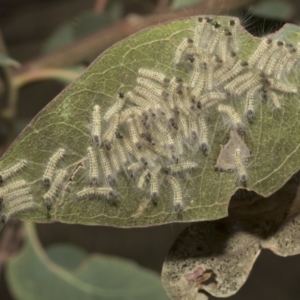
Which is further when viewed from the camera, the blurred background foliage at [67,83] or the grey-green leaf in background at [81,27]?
the grey-green leaf in background at [81,27]

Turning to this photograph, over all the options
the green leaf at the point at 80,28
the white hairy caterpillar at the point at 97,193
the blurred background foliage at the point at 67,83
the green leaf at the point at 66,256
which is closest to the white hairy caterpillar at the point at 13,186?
the white hairy caterpillar at the point at 97,193

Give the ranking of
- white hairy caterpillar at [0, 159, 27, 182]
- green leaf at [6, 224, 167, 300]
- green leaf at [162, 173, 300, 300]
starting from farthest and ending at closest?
green leaf at [6, 224, 167, 300] < green leaf at [162, 173, 300, 300] < white hairy caterpillar at [0, 159, 27, 182]

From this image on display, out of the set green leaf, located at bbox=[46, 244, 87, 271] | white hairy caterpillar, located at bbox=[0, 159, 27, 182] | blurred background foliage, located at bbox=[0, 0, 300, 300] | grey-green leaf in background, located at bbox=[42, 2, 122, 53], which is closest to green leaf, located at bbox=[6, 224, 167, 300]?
blurred background foliage, located at bbox=[0, 0, 300, 300]

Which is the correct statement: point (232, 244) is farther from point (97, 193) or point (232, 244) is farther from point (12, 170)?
point (12, 170)

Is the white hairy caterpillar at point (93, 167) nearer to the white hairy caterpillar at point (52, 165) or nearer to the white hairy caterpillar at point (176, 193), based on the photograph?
the white hairy caterpillar at point (52, 165)

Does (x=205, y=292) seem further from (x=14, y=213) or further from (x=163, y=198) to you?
(x=14, y=213)

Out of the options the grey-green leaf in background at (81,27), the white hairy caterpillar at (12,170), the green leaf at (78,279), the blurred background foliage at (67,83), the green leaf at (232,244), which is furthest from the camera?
the grey-green leaf in background at (81,27)

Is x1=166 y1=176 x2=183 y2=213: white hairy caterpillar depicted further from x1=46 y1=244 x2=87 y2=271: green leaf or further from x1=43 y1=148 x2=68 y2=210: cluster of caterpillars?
x1=46 y1=244 x2=87 y2=271: green leaf
